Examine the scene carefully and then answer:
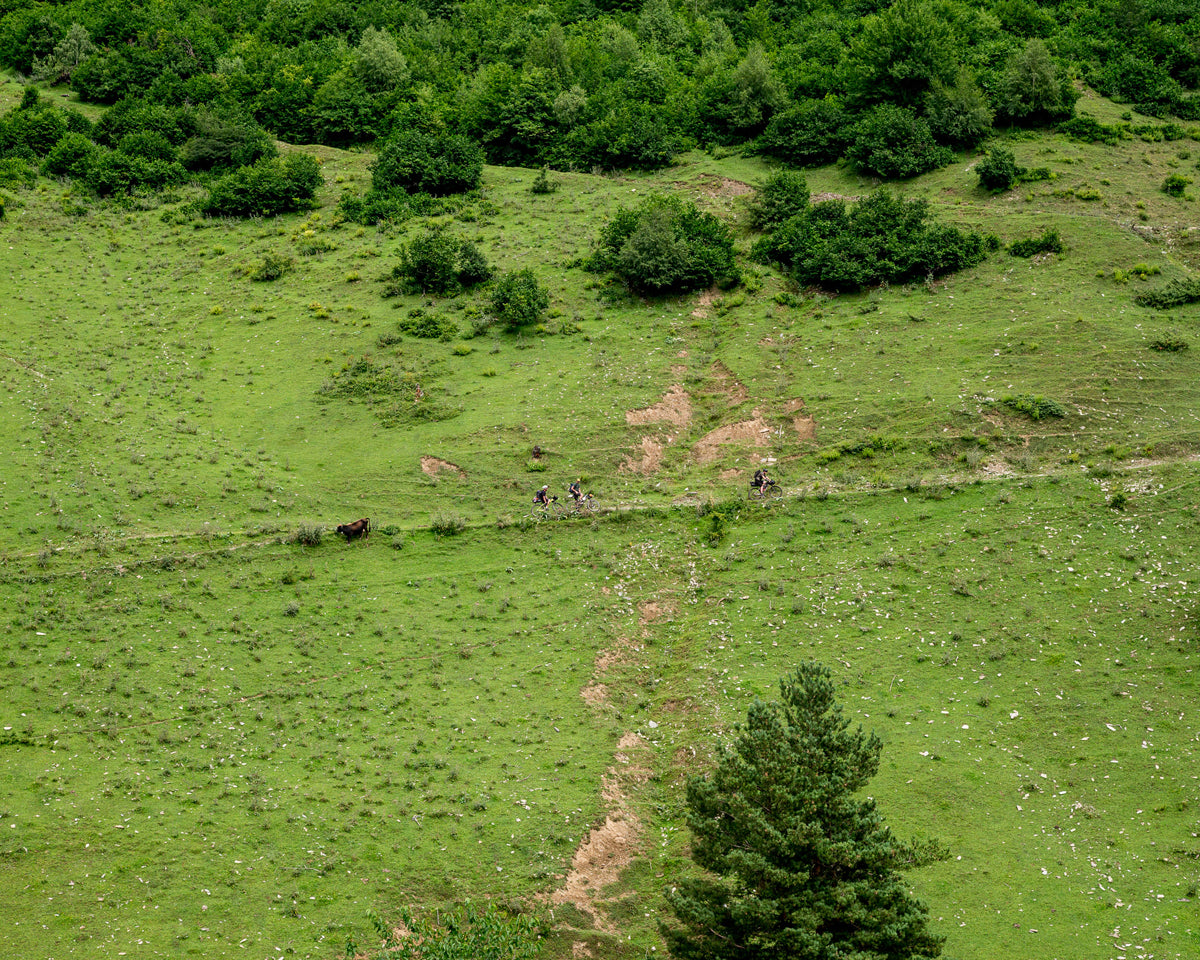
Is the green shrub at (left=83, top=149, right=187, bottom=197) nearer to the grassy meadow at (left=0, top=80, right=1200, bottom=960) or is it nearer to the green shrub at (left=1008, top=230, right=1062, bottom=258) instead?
the grassy meadow at (left=0, top=80, right=1200, bottom=960)

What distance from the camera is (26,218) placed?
78.1 m

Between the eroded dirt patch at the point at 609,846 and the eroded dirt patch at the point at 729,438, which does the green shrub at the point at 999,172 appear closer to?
the eroded dirt patch at the point at 729,438

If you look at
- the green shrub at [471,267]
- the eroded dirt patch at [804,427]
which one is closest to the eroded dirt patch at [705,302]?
the green shrub at [471,267]

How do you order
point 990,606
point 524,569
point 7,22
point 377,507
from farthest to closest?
point 7,22
point 377,507
point 524,569
point 990,606

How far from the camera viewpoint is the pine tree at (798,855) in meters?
25.4

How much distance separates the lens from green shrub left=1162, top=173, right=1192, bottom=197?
2763 inches

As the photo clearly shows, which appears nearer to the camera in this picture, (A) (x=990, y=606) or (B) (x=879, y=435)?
(A) (x=990, y=606)

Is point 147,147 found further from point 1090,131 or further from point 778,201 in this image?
point 1090,131

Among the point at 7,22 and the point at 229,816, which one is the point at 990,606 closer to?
the point at 229,816

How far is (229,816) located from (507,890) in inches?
352

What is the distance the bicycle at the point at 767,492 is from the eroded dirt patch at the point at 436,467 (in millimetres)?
13997

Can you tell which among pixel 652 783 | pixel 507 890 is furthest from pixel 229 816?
pixel 652 783

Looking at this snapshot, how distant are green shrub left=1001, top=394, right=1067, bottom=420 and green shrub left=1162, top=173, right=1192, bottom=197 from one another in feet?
86.5

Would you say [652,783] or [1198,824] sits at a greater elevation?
[1198,824]
